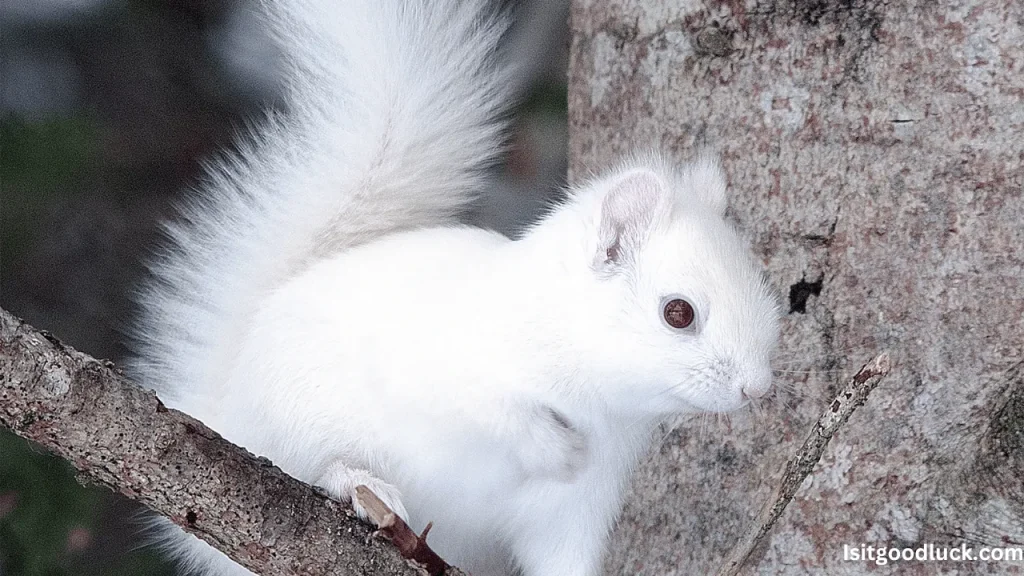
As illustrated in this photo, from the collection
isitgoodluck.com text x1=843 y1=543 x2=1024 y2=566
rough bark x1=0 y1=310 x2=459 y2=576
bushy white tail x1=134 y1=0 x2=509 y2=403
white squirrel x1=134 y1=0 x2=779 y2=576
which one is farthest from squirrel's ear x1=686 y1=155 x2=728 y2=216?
rough bark x1=0 y1=310 x2=459 y2=576

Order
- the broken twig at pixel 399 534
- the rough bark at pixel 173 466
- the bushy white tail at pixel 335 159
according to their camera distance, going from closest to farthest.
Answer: the rough bark at pixel 173 466 → the broken twig at pixel 399 534 → the bushy white tail at pixel 335 159

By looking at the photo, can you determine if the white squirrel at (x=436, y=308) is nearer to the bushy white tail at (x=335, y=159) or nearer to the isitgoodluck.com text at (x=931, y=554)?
the bushy white tail at (x=335, y=159)

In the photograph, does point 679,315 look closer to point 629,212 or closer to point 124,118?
point 629,212

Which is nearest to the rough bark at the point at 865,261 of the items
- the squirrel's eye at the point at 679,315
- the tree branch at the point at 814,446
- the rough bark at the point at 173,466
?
the squirrel's eye at the point at 679,315

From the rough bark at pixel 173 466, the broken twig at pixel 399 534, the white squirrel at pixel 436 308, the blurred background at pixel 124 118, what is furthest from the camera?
the blurred background at pixel 124 118

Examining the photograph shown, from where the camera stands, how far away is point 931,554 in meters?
1.11

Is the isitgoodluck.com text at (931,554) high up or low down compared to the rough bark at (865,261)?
down

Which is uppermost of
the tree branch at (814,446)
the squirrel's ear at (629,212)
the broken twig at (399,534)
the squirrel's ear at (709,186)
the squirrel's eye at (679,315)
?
the squirrel's ear at (709,186)

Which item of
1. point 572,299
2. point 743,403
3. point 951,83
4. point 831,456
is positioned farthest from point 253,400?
point 951,83

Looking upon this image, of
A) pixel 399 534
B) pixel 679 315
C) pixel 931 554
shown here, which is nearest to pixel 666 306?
pixel 679 315

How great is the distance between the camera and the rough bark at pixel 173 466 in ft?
2.61

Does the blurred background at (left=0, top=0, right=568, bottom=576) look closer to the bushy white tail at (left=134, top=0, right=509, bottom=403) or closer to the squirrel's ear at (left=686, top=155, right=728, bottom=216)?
the bushy white tail at (left=134, top=0, right=509, bottom=403)

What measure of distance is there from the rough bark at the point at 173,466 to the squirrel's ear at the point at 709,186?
0.52 m

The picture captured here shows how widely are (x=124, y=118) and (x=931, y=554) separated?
5.00ft
